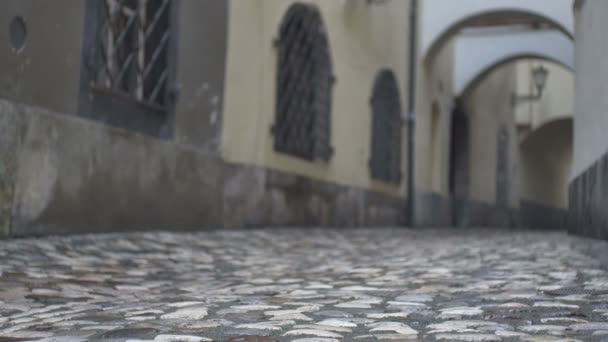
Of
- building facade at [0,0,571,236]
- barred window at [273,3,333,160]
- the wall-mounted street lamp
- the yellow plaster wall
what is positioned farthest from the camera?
the wall-mounted street lamp

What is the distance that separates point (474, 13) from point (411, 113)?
6.75 feet

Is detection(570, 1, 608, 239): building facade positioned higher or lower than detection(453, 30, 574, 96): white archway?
lower

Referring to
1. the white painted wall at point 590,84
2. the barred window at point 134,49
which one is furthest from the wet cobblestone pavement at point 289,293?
the barred window at point 134,49

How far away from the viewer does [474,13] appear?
13.6 metres

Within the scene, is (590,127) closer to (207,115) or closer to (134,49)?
(207,115)

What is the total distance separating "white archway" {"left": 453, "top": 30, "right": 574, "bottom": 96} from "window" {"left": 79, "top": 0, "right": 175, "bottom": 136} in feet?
36.1

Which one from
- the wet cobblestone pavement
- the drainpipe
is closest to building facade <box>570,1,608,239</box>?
the wet cobblestone pavement

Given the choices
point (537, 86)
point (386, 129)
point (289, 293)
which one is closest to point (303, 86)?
point (386, 129)

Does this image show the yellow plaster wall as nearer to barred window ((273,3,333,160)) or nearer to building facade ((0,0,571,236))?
building facade ((0,0,571,236))

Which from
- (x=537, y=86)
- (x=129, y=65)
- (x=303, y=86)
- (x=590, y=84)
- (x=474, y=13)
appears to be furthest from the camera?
(x=537, y=86)

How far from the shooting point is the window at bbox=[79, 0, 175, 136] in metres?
5.30

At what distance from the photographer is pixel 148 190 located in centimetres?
587

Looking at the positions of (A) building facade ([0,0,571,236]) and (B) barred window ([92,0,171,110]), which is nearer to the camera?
(A) building facade ([0,0,571,236])

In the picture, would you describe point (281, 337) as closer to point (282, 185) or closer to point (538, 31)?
point (282, 185)
